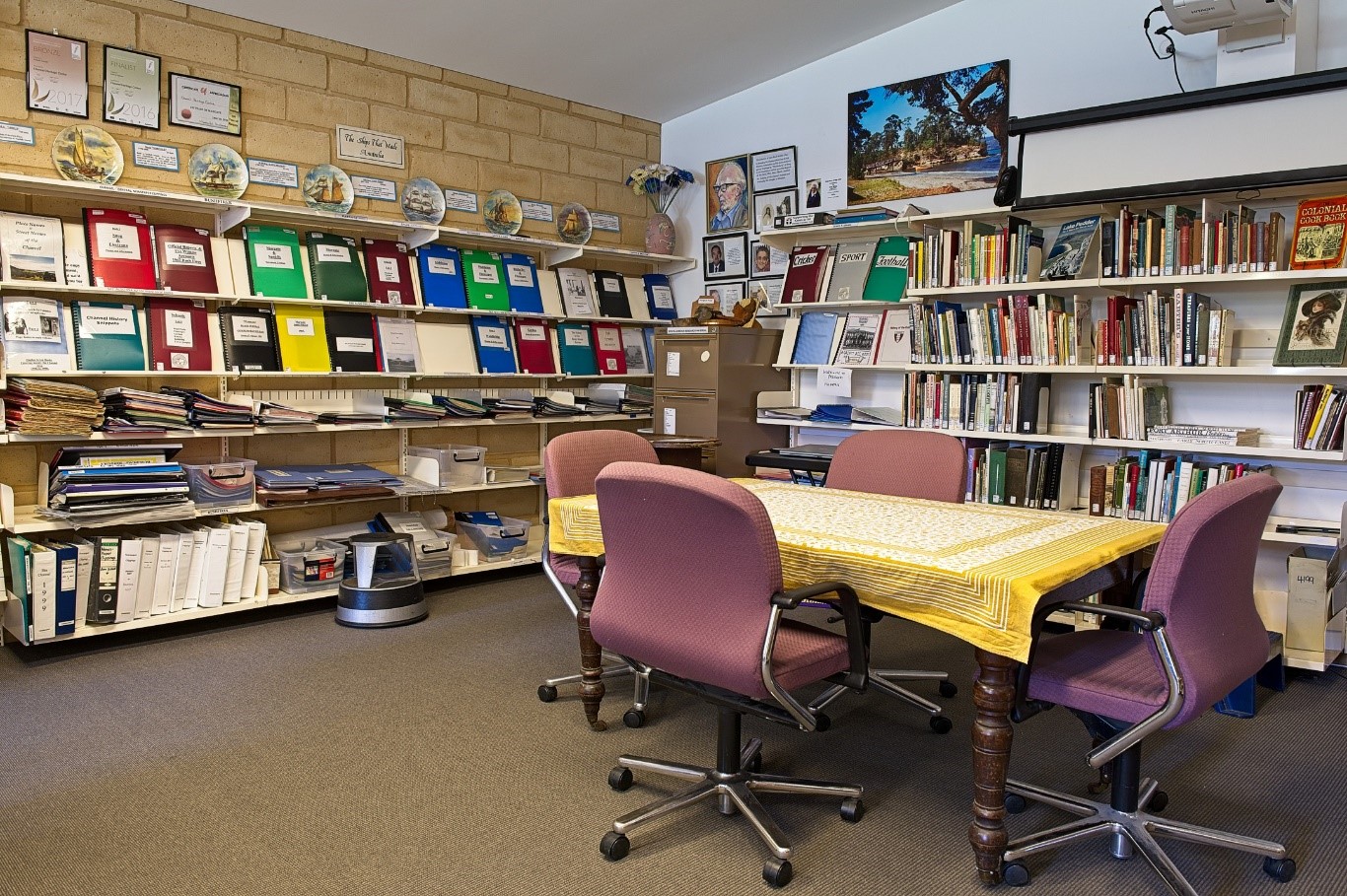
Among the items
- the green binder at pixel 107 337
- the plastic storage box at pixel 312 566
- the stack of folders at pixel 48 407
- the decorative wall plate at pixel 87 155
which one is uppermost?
the decorative wall plate at pixel 87 155

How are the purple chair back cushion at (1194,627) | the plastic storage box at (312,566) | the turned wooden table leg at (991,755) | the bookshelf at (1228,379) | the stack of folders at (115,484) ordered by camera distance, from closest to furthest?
the purple chair back cushion at (1194,627)
the turned wooden table leg at (991,755)
the bookshelf at (1228,379)
the stack of folders at (115,484)
the plastic storage box at (312,566)

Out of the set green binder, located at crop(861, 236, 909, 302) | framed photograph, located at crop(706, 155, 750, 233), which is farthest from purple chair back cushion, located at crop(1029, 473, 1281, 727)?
framed photograph, located at crop(706, 155, 750, 233)

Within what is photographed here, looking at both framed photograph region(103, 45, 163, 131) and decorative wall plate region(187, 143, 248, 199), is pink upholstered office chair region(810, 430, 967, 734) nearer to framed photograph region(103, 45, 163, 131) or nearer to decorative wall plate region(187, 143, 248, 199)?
decorative wall plate region(187, 143, 248, 199)

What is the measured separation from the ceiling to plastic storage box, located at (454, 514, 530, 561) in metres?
2.43

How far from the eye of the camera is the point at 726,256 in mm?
5676

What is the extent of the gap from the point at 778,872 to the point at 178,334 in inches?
134

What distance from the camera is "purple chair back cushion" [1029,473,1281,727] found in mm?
1862

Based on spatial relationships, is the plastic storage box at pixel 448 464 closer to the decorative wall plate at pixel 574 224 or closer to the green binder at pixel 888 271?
the decorative wall plate at pixel 574 224

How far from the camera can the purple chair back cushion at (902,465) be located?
10.2 ft

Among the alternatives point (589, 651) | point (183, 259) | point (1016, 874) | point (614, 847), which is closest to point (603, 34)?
point (183, 259)

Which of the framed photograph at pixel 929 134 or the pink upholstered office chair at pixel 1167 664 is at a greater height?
the framed photograph at pixel 929 134

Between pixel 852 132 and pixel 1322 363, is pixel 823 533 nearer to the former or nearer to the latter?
pixel 1322 363

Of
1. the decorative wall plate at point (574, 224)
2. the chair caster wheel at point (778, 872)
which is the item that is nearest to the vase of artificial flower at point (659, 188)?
the decorative wall plate at point (574, 224)

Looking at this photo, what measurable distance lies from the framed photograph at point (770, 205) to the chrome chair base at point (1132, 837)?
3632mm
